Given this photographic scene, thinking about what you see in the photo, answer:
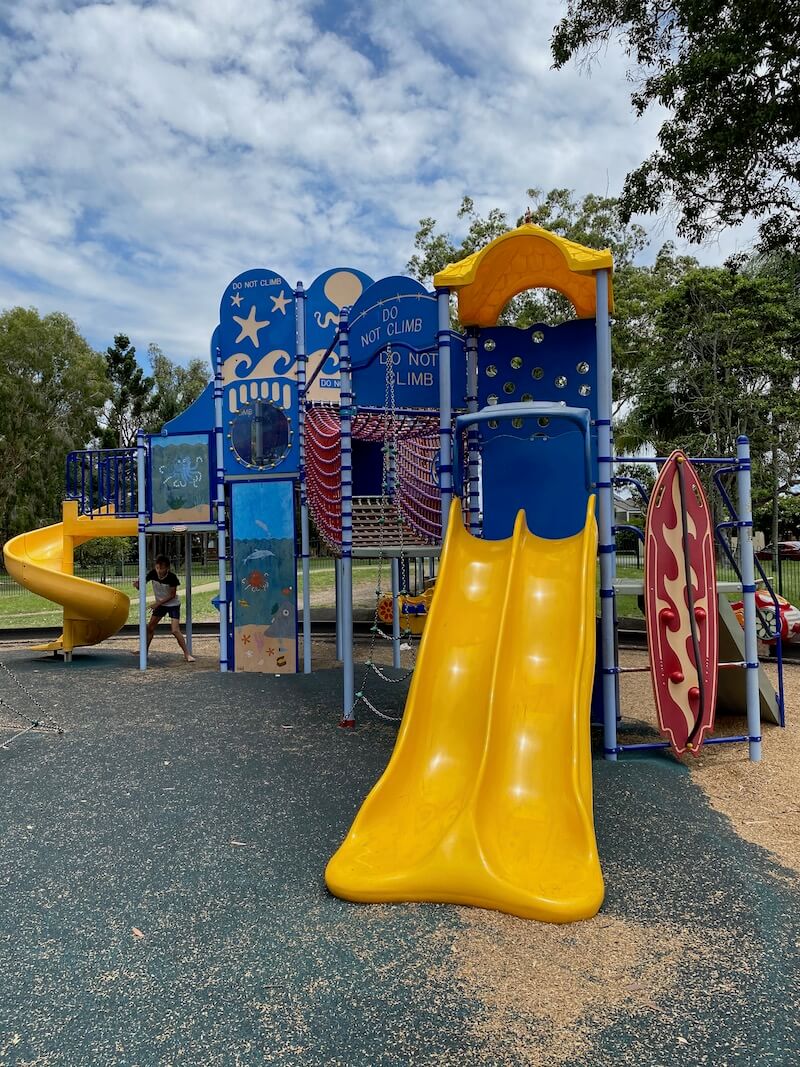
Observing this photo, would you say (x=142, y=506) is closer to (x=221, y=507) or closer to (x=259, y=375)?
(x=221, y=507)

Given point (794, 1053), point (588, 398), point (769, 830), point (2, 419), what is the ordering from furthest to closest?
point (2, 419), point (588, 398), point (769, 830), point (794, 1053)

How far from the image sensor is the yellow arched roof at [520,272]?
600cm

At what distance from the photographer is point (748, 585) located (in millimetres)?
6152

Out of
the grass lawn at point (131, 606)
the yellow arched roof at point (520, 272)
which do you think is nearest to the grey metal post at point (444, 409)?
the yellow arched roof at point (520, 272)

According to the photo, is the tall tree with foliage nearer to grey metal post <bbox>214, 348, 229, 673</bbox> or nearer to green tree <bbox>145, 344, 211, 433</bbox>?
grey metal post <bbox>214, 348, 229, 673</bbox>

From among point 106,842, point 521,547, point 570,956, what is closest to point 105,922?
point 106,842

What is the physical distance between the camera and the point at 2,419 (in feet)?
136

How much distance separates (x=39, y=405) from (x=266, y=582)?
38192 millimetres

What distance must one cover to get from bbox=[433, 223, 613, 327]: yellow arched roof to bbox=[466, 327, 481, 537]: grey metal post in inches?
8.7

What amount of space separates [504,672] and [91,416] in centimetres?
4355

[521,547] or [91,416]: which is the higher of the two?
[91,416]

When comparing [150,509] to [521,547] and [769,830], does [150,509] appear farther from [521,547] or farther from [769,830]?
[769,830]

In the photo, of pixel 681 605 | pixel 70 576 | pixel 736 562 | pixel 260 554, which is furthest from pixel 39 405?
pixel 681 605

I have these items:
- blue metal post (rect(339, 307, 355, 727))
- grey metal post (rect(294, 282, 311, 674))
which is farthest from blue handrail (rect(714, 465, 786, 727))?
grey metal post (rect(294, 282, 311, 674))
